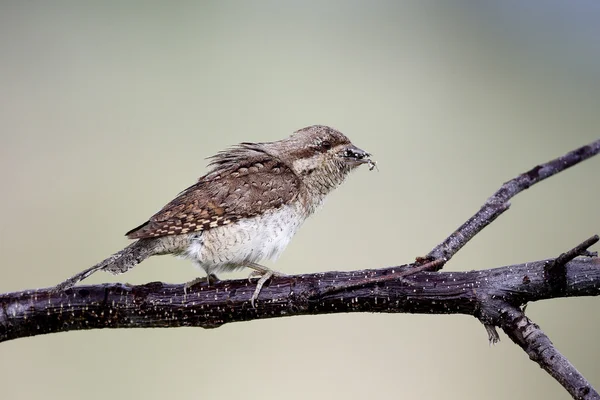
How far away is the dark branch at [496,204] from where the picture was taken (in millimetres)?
1822

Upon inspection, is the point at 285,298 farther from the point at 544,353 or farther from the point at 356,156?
the point at 356,156

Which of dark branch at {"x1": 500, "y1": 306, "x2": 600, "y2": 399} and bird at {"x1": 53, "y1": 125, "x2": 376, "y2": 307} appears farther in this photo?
bird at {"x1": 53, "y1": 125, "x2": 376, "y2": 307}

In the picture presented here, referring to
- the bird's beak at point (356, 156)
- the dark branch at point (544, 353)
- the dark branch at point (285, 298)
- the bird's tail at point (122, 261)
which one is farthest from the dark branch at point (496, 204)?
the bird's tail at point (122, 261)

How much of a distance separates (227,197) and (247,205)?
0.29 feet

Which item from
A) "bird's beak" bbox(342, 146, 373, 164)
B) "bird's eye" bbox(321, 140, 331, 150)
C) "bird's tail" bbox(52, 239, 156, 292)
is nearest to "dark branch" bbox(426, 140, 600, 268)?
"bird's beak" bbox(342, 146, 373, 164)

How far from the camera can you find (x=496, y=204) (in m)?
1.93

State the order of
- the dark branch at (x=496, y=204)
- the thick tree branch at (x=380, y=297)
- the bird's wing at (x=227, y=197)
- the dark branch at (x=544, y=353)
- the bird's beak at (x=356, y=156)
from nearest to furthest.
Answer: the dark branch at (x=544, y=353)
the thick tree branch at (x=380, y=297)
the dark branch at (x=496, y=204)
the bird's wing at (x=227, y=197)
the bird's beak at (x=356, y=156)

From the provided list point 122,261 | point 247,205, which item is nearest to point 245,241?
point 247,205

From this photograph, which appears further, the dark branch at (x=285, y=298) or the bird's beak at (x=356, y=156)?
the bird's beak at (x=356, y=156)

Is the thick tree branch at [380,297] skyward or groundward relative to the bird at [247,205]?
groundward

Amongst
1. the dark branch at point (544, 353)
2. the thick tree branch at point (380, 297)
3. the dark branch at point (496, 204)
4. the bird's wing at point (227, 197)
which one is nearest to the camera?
the dark branch at point (544, 353)

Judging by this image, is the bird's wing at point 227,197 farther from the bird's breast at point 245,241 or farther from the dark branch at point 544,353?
the dark branch at point 544,353

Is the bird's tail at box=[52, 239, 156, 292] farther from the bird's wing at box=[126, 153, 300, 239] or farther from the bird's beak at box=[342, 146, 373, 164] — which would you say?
the bird's beak at box=[342, 146, 373, 164]

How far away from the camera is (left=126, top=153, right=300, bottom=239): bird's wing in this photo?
7.57ft
